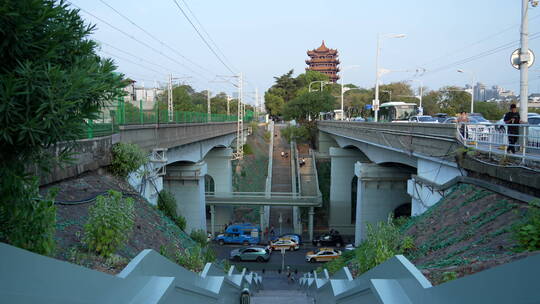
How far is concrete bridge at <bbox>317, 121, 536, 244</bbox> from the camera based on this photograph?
13797 mm

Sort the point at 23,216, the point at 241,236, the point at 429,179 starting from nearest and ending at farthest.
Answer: the point at 23,216, the point at 429,179, the point at 241,236

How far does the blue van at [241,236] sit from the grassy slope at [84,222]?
22.1 m

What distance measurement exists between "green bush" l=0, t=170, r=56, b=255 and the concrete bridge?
11043 mm

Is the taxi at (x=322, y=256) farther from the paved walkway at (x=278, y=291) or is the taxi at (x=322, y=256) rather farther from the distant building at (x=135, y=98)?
the distant building at (x=135, y=98)

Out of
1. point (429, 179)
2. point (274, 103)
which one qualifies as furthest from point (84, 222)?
point (274, 103)

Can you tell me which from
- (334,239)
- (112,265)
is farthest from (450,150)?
(334,239)

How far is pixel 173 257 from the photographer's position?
925cm

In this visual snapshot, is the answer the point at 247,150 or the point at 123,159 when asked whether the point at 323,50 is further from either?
the point at 123,159

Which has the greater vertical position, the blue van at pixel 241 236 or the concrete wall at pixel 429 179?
the concrete wall at pixel 429 179

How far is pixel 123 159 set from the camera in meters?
12.2

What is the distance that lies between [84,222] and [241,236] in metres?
27.1

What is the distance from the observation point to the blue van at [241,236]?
1348 inches

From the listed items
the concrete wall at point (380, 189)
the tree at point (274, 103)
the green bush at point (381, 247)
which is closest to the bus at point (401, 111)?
the concrete wall at point (380, 189)

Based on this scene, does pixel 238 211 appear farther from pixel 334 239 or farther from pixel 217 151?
pixel 334 239
